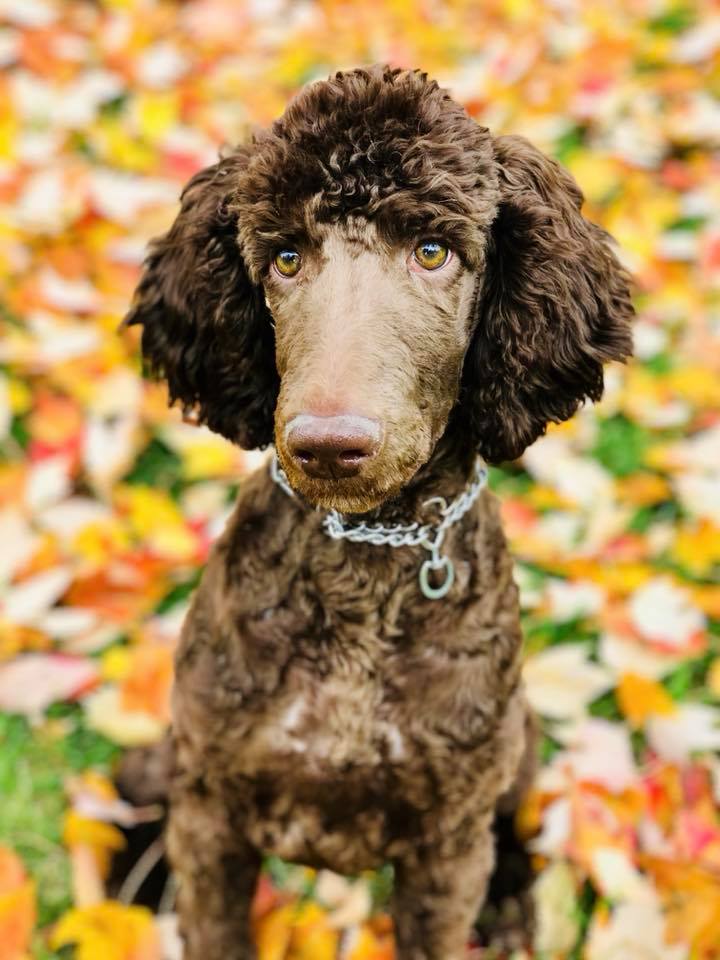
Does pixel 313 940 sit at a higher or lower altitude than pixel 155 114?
lower

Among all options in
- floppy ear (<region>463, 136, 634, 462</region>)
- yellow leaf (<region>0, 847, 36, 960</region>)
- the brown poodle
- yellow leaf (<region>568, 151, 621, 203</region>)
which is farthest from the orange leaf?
yellow leaf (<region>568, 151, 621, 203</region>)

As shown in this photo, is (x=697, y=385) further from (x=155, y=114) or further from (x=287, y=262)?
(x=155, y=114)

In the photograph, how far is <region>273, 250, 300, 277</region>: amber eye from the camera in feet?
6.83

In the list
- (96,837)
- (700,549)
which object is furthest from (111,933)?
(700,549)

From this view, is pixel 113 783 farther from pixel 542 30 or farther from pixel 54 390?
pixel 542 30

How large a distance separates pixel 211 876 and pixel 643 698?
1.32 m

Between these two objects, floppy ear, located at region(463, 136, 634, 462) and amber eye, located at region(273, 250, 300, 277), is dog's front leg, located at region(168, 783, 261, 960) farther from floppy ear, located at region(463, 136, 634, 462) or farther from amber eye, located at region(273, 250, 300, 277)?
amber eye, located at region(273, 250, 300, 277)

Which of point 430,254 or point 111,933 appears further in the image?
point 111,933

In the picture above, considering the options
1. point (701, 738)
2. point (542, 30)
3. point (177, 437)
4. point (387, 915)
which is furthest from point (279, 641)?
point (542, 30)

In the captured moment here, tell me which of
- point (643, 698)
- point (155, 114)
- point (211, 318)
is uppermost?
point (155, 114)

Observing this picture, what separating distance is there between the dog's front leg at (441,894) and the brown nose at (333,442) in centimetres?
101

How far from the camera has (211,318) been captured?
234 cm

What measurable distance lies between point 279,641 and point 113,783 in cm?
112

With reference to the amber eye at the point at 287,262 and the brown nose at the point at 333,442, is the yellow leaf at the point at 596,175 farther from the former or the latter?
the brown nose at the point at 333,442
